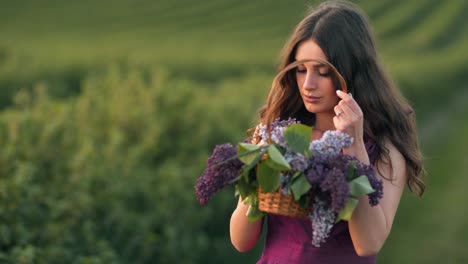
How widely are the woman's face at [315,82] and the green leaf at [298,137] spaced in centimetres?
23

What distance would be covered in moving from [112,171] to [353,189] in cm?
502

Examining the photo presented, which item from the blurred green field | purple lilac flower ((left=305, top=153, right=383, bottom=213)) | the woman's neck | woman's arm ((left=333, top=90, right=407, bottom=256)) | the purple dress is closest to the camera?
purple lilac flower ((left=305, top=153, right=383, bottom=213))

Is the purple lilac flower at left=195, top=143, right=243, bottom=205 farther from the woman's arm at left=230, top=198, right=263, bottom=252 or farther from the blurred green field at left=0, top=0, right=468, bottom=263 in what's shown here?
the blurred green field at left=0, top=0, right=468, bottom=263

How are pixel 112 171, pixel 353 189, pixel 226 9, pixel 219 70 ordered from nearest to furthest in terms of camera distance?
pixel 353 189 → pixel 112 171 → pixel 219 70 → pixel 226 9

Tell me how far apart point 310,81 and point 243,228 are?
1.64 ft

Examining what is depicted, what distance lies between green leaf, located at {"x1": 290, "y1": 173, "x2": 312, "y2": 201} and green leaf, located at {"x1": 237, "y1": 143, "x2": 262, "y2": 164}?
140 millimetres

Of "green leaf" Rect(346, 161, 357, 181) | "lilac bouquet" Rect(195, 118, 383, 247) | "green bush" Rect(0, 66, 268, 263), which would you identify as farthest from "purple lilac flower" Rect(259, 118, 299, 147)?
"green bush" Rect(0, 66, 268, 263)

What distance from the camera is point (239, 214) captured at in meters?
3.22

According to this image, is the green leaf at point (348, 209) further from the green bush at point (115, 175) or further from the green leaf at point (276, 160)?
the green bush at point (115, 175)

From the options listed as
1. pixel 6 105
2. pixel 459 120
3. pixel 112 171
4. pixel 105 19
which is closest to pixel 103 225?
pixel 112 171

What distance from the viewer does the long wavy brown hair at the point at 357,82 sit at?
327 centimetres

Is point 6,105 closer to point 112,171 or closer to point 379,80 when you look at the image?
point 112,171

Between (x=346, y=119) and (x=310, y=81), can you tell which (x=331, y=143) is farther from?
(x=310, y=81)

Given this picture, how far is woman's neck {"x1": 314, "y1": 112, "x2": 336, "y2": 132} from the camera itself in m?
3.37
